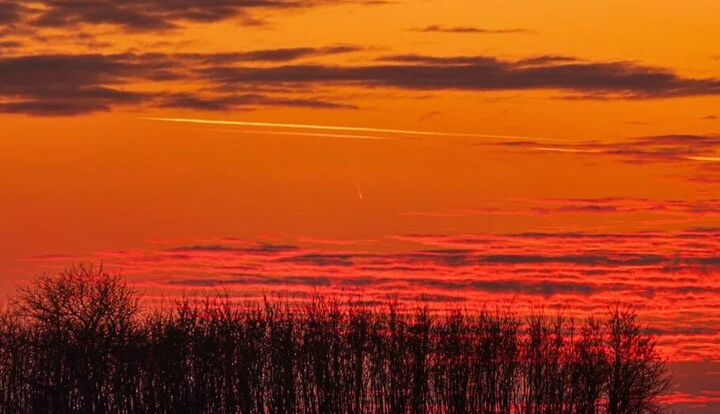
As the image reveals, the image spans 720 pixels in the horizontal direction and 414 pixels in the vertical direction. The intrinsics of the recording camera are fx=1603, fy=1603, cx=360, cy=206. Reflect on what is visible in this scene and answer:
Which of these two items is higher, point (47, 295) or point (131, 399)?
point (47, 295)

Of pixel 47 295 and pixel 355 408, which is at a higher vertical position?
pixel 47 295

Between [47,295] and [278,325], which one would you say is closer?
[278,325]

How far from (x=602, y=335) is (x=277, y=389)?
17984mm

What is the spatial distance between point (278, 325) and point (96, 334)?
36.6 feet

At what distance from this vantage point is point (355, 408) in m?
82.0

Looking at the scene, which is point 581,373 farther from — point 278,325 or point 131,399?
point 131,399

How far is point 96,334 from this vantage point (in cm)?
8919

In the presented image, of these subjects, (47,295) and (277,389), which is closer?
(277,389)

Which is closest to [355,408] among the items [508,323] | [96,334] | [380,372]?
[380,372]

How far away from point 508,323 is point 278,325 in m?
12.2

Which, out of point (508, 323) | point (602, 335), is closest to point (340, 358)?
point (508, 323)

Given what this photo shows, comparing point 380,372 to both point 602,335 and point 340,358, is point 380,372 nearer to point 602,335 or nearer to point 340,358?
point 340,358

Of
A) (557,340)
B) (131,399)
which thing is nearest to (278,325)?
(131,399)

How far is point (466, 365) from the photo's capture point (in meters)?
83.1
